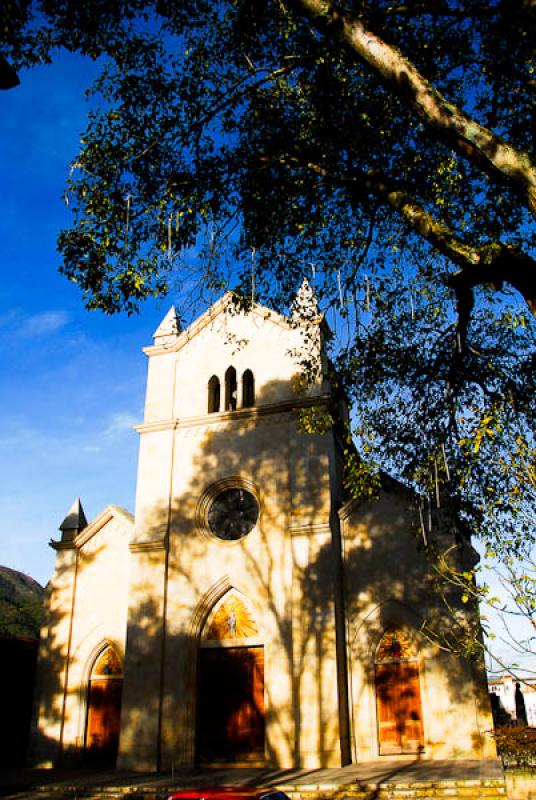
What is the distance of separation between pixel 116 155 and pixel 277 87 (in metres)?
2.70

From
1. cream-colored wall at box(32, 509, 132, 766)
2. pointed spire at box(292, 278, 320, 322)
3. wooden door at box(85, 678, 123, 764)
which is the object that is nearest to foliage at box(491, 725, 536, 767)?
pointed spire at box(292, 278, 320, 322)

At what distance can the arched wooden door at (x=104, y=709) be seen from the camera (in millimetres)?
Result: 18781

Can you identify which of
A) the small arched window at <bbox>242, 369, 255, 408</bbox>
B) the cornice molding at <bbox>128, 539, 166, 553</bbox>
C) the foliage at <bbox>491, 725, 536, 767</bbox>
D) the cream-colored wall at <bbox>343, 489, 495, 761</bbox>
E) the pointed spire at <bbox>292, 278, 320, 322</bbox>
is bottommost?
the foliage at <bbox>491, 725, 536, 767</bbox>

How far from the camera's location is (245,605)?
1820 cm

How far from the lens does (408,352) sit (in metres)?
11.9

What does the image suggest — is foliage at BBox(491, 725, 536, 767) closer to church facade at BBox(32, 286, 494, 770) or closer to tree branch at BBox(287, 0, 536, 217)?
church facade at BBox(32, 286, 494, 770)

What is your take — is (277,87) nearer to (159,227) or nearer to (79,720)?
(159,227)

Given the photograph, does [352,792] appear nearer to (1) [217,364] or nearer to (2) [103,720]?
(2) [103,720]

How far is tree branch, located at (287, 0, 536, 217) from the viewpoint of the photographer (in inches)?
257

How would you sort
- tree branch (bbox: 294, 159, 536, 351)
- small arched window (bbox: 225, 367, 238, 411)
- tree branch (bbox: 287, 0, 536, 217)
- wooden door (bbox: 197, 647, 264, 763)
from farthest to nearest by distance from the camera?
small arched window (bbox: 225, 367, 238, 411) < wooden door (bbox: 197, 647, 264, 763) < tree branch (bbox: 294, 159, 536, 351) < tree branch (bbox: 287, 0, 536, 217)

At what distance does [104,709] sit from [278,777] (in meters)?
6.68

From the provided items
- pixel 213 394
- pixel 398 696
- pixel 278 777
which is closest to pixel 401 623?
pixel 398 696

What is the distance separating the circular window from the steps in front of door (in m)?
6.74

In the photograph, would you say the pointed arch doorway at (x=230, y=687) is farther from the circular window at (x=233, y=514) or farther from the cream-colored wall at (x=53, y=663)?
the cream-colored wall at (x=53, y=663)
